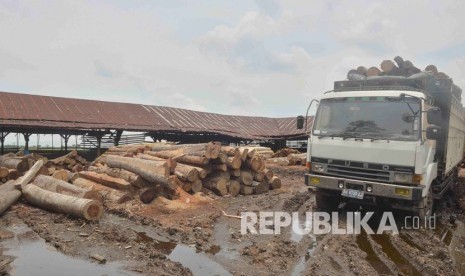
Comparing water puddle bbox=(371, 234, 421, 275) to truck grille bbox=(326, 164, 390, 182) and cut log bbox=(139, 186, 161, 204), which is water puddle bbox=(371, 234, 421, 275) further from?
cut log bbox=(139, 186, 161, 204)

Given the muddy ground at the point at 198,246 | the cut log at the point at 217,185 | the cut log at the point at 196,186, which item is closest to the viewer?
the muddy ground at the point at 198,246

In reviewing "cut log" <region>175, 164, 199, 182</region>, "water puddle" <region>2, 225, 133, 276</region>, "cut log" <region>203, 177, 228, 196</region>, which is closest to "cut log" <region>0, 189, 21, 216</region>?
"water puddle" <region>2, 225, 133, 276</region>

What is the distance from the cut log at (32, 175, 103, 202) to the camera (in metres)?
9.04

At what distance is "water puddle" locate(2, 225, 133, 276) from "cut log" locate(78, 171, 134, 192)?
10.5ft

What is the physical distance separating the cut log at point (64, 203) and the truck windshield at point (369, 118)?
5240 mm

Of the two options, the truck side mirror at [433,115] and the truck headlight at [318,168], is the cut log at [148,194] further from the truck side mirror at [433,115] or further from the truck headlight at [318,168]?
the truck side mirror at [433,115]

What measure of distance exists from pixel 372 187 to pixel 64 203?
22.4ft

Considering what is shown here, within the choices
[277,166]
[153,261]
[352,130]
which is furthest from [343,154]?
[277,166]

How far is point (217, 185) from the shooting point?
11.0 meters

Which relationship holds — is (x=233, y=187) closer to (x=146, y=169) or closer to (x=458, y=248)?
(x=146, y=169)

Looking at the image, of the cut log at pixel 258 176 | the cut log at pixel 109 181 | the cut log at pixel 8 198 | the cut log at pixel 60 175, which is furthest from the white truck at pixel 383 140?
the cut log at pixel 60 175

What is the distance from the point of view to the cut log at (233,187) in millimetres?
11422

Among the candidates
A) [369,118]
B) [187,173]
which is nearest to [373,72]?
[369,118]

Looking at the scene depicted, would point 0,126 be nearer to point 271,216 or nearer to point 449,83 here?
point 271,216
